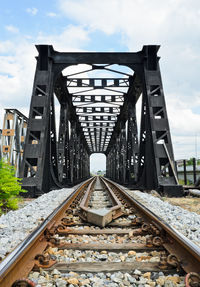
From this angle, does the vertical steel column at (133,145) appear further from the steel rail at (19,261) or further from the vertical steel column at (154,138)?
the steel rail at (19,261)

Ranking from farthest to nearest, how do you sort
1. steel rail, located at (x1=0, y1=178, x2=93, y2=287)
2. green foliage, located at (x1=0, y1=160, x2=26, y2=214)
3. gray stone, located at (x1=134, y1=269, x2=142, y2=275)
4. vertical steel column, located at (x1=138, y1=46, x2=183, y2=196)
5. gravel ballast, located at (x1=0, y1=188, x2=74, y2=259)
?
vertical steel column, located at (x1=138, y1=46, x2=183, y2=196), green foliage, located at (x1=0, y1=160, x2=26, y2=214), gravel ballast, located at (x1=0, y1=188, x2=74, y2=259), gray stone, located at (x1=134, y1=269, x2=142, y2=275), steel rail, located at (x1=0, y1=178, x2=93, y2=287)

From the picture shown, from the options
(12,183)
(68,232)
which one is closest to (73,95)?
(12,183)

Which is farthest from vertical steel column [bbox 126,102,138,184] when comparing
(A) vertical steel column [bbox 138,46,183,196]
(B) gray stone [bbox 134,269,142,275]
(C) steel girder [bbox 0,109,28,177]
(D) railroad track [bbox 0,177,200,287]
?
(B) gray stone [bbox 134,269,142,275]

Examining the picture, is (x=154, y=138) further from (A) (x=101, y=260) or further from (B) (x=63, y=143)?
(B) (x=63, y=143)

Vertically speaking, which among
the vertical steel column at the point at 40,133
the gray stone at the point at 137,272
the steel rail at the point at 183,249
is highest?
the vertical steel column at the point at 40,133

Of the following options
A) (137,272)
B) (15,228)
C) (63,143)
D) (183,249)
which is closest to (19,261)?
(137,272)

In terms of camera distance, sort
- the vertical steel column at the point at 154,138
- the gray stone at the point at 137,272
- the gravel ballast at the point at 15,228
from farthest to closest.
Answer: the vertical steel column at the point at 154,138, the gravel ballast at the point at 15,228, the gray stone at the point at 137,272

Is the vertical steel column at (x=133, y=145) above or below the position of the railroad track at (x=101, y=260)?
above

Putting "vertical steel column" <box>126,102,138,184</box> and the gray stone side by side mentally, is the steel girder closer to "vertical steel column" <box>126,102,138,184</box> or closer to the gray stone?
"vertical steel column" <box>126,102,138,184</box>

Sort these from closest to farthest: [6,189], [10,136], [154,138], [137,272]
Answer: [137,272]
[6,189]
[154,138]
[10,136]

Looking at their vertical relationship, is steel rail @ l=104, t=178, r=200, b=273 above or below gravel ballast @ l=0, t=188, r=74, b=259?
above

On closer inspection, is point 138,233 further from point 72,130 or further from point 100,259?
point 72,130

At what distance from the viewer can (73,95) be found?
60.5ft

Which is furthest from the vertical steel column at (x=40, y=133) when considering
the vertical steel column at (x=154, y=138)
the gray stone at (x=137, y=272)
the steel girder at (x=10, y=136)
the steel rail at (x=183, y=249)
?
the steel girder at (x=10, y=136)
